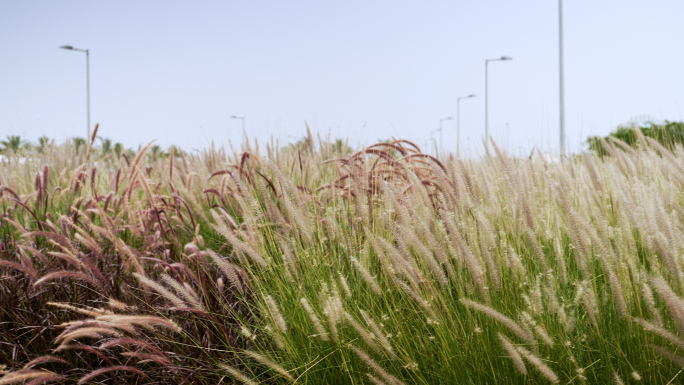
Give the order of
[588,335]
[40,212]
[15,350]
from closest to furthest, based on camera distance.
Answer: [588,335] → [15,350] → [40,212]

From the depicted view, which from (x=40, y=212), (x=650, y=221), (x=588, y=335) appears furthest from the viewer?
(x=40, y=212)

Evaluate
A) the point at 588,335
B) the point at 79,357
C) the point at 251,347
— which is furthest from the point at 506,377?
the point at 79,357

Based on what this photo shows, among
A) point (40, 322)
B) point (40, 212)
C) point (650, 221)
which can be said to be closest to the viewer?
point (650, 221)

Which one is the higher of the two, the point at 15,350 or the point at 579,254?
the point at 579,254

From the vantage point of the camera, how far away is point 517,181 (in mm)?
2363

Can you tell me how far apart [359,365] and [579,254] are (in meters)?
0.92

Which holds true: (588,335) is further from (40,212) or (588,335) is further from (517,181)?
(40,212)

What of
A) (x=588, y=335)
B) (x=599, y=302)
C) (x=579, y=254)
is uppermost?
(x=579, y=254)

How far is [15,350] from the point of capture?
2.69 meters

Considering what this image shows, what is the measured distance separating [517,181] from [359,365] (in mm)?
1078

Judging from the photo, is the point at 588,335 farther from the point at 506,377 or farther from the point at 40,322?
the point at 40,322

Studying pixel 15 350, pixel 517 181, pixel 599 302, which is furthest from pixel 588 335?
pixel 15 350

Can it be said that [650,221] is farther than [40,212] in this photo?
No

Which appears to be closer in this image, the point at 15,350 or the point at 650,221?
the point at 650,221
